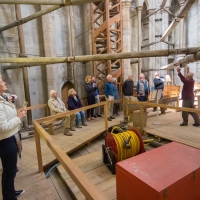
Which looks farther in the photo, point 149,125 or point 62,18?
point 62,18

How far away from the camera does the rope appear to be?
3100 millimetres

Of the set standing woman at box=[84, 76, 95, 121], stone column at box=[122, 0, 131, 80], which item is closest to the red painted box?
standing woman at box=[84, 76, 95, 121]

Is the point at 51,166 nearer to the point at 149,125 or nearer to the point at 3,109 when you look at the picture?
A: the point at 3,109

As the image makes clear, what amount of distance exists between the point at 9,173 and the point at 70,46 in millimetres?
7398

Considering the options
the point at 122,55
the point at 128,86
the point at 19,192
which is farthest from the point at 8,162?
the point at 128,86

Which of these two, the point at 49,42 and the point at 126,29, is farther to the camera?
the point at 126,29

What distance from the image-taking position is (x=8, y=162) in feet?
6.20

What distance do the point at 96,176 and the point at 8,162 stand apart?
166 centimetres

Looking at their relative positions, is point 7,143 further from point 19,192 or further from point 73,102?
point 73,102

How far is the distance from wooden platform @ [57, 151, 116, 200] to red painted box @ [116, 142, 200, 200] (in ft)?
2.80

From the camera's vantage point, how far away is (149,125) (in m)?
5.50

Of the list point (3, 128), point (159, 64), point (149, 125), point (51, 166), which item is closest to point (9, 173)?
point (3, 128)

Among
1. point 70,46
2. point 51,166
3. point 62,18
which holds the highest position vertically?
point 62,18

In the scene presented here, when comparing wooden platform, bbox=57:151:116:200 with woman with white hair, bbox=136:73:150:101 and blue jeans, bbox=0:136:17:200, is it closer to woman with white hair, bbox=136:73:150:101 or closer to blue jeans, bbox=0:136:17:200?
blue jeans, bbox=0:136:17:200
